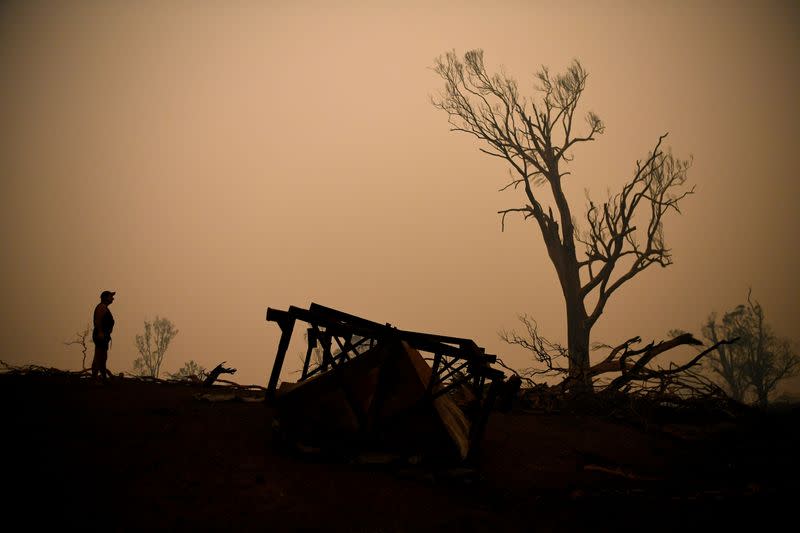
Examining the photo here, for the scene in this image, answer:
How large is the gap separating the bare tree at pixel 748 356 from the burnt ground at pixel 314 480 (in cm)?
2249

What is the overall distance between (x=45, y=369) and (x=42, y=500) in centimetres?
793

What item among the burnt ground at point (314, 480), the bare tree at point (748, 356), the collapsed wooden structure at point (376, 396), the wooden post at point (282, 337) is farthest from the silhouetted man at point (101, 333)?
the bare tree at point (748, 356)

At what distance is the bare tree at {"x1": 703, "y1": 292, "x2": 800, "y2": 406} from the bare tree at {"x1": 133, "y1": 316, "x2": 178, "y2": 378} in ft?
131

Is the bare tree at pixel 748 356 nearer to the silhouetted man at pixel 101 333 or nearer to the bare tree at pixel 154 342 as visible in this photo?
the silhouetted man at pixel 101 333

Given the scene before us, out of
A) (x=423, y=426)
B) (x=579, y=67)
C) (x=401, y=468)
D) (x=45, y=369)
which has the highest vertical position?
(x=579, y=67)

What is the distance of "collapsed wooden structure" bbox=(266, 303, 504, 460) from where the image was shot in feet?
15.6

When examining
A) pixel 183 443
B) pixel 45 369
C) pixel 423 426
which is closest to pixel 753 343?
pixel 423 426

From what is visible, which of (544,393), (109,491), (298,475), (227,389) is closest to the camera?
(109,491)

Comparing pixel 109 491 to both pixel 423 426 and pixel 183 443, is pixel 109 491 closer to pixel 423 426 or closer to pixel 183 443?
pixel 183 443

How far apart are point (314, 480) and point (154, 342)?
34.9m

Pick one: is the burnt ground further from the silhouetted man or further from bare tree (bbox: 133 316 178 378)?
bare tree (bbox: 133 316 178 378)

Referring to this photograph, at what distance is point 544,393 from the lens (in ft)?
32.3

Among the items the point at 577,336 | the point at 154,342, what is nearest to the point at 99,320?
the point at 577,336

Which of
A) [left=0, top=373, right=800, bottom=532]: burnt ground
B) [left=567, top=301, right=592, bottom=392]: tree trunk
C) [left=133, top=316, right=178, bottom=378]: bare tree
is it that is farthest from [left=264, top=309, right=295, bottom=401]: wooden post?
[left=133, top=316, right=178, bottom=378]: bare tree
